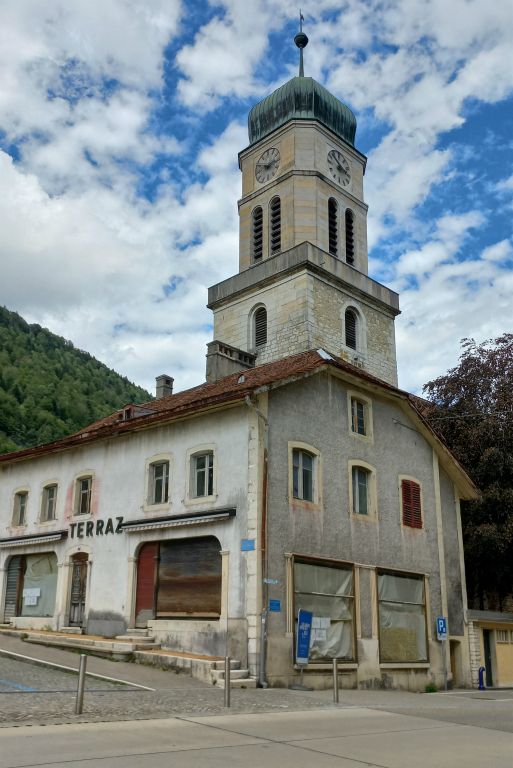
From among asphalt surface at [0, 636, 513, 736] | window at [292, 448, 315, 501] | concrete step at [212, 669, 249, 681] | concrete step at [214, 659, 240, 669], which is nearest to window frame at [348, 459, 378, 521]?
window at [292, 448, 315, 501]

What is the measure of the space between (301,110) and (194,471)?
98.4 feet

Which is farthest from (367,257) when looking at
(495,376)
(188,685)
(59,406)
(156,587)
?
(59,406)

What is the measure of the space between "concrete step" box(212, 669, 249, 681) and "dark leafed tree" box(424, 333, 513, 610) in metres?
12.7

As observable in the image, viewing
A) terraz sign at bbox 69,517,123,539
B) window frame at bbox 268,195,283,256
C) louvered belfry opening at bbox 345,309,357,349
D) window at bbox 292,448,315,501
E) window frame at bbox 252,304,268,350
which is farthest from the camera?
window frame at bbox 268,195,283,256

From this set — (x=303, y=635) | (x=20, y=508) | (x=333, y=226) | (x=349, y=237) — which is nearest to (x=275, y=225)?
(x=333, y=226)

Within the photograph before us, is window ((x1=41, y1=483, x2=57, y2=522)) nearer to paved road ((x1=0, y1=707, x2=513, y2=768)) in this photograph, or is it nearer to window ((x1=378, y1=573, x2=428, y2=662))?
window ((x1=378, y1=573, x2=428, y2=662))

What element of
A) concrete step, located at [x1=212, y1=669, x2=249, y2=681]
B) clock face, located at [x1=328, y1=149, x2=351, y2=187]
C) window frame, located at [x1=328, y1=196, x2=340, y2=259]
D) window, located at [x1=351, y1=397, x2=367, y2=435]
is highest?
clock face, located at [x1=328, y1=149, x2=351, y2=187]

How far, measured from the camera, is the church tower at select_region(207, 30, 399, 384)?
39344 mm

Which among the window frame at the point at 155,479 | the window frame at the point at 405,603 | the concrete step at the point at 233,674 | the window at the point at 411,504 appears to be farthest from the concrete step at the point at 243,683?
the window at the point at 411,504

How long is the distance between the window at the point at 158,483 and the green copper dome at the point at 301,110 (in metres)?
28.2

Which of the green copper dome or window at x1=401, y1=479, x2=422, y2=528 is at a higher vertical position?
the green copper dome

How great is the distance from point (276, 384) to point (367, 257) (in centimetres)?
2679

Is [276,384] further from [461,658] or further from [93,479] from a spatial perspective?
[461,658]

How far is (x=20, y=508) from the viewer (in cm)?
2664
